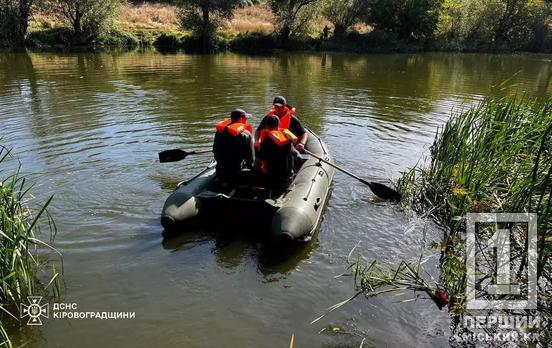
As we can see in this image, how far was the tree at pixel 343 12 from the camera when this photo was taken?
119ft

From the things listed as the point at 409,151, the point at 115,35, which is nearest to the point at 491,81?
the point at 409,151

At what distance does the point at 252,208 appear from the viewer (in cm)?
577

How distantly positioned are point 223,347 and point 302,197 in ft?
8.00

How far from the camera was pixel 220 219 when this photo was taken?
6.03 m

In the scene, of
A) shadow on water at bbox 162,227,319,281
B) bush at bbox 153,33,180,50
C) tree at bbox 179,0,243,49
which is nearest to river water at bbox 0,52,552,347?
shadow on water at bbox 162,227,319,281

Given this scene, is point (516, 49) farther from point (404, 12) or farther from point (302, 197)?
point (302, 197)

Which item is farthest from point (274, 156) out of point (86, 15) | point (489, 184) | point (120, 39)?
point (120, 39)

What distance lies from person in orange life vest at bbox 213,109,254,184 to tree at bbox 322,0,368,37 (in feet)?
107

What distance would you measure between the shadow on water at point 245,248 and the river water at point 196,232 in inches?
1.0

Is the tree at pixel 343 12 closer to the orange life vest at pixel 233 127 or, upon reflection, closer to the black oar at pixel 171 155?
the black oar at pixel 171 155

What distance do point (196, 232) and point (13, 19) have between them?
1150 inches

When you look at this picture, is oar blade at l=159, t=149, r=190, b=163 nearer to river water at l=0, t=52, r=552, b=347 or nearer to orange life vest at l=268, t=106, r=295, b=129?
river water at l=0, t=52, r=552, b=347

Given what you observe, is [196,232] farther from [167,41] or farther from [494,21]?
[494,21]

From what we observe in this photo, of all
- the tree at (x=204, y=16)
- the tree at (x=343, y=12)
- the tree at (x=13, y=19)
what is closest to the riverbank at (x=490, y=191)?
the tree at (x=204, y=16)
